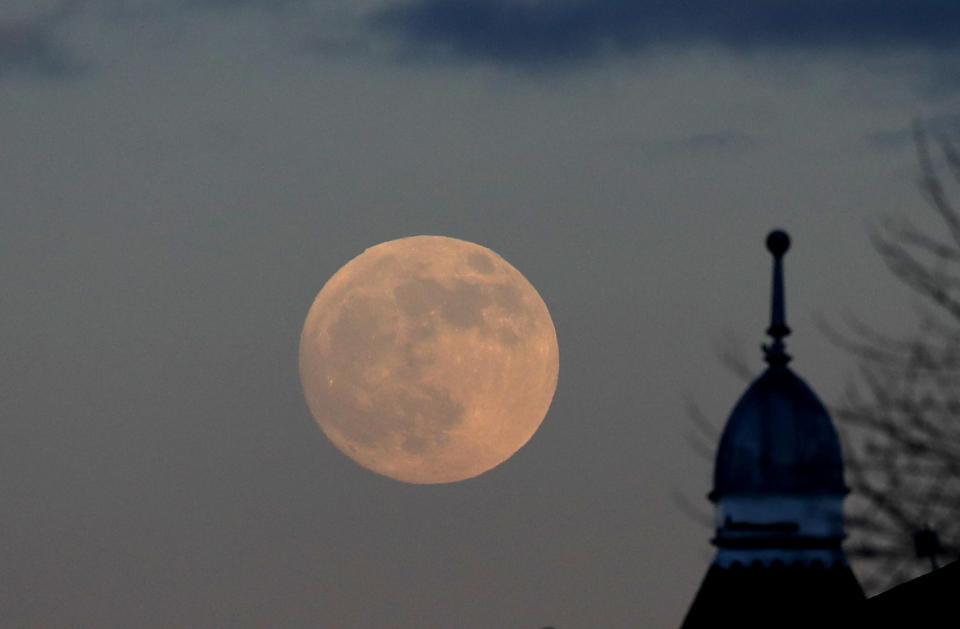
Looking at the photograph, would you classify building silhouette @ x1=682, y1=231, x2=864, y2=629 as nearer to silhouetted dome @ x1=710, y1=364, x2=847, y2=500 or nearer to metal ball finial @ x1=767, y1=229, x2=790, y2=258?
silhouetted dome @ x1=710, y1=364, x2=847, y2=500

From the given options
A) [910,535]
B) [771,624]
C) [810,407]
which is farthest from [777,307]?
[910,535]

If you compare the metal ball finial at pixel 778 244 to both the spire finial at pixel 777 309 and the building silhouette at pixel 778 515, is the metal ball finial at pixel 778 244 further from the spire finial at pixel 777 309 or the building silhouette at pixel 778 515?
the building silhouette at pixel 778 515

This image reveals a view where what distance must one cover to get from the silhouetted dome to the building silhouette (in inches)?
0.6

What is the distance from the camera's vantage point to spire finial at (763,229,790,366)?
37.8 metres

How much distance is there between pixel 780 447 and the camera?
36.9m

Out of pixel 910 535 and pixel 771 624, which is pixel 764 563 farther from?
pixel 910 535

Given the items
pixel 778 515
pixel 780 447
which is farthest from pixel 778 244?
pixel 778 515

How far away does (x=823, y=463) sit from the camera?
37062mm

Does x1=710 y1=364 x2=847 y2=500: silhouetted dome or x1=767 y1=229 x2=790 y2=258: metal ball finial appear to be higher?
x1=767 y1=229 x2=790 y2=258: metal ball finial

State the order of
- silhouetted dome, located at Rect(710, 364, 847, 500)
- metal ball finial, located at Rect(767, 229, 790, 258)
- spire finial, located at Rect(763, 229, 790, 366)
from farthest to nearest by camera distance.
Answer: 1. metal ball finial, located at Rect(767, 229, 790, 258)
2. spire finial, located at Rect(763, 229, 790, 366)
3. silhouetted dome, located at Rect(710, 364, 847, 500)

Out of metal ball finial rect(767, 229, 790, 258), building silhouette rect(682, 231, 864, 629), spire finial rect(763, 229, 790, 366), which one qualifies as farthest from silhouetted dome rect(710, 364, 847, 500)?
metal ball finial rect(767, 229, 790, 258)

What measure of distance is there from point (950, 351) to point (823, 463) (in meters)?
12.9

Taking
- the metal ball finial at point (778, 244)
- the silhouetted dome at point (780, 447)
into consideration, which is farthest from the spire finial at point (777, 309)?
the silhouetted dome at point (780, 447)

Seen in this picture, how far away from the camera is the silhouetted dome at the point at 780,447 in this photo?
3694cm
